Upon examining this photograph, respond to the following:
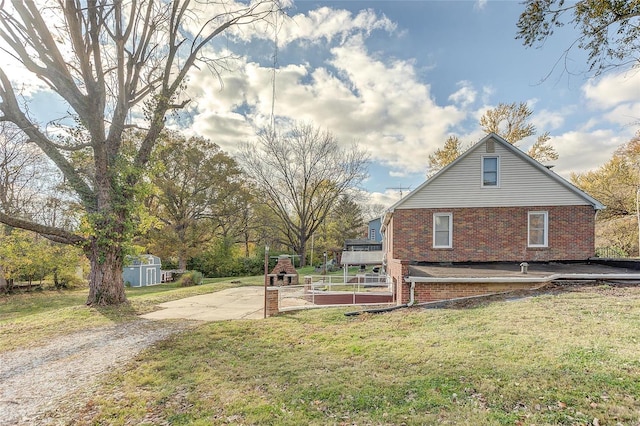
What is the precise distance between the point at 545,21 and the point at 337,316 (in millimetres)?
9003

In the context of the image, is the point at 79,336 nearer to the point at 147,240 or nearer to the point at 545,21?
the point at 545,21

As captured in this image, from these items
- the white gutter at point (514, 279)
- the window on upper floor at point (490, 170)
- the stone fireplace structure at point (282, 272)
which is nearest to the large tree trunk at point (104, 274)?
the stone fireplace structure at point (282, 272)

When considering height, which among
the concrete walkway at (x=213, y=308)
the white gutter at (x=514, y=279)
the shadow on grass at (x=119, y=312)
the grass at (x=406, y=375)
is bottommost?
the concrete walkway at (x=213, y=308)

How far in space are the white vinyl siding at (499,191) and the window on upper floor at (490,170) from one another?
15cm

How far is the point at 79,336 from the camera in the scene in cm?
722

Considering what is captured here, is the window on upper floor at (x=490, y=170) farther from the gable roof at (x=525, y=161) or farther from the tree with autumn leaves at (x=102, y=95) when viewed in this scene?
the tree with autumn leaves at (x=102, y=95)

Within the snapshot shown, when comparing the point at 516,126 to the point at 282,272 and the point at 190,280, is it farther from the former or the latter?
the point at 190,280

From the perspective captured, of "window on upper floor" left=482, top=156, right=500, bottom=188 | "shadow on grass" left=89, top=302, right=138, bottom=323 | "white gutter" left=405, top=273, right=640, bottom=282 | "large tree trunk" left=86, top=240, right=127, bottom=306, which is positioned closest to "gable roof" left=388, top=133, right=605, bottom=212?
"window on upper floor" left=482, top=156, right=500, bottom=188

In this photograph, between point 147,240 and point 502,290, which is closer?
point 502,290

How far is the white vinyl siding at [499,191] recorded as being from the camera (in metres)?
12.7

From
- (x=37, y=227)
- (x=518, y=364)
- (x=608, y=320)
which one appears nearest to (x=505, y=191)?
(x=608, y=320)

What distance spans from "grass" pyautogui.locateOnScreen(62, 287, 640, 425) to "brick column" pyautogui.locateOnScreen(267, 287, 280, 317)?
8.29 feet

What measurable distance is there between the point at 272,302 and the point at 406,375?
6025 millimetres

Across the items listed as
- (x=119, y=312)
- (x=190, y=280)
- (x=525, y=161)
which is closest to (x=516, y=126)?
(x=525, y=161)
